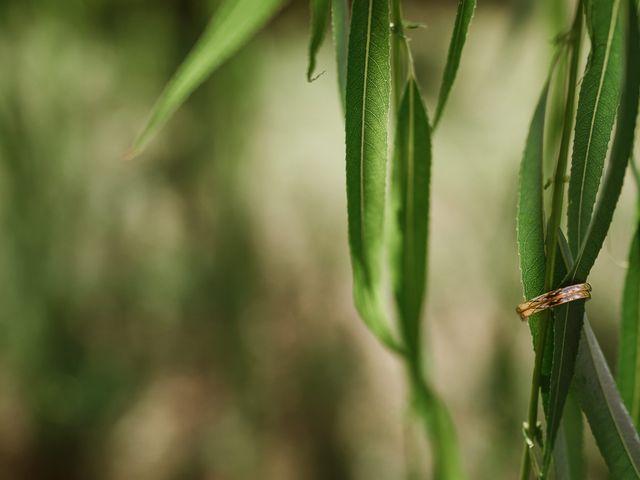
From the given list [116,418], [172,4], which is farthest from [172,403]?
[172,4]

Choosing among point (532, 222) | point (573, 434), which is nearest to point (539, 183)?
point (532, 222)

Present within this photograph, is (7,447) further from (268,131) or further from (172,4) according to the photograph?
(172,4)

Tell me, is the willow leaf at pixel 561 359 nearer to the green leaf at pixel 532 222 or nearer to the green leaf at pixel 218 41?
the green leaf at pixel 532 222

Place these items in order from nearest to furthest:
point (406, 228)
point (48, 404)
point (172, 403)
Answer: point (406, 228) < point (48, 404) < point (172, 403)

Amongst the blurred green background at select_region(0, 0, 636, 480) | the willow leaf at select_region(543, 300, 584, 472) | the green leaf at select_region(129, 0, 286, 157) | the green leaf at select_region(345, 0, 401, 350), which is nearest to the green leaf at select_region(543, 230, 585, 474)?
the willow leaf at select_region(543, 300, 584, 472)

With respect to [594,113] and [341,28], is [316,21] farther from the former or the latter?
[594,113]

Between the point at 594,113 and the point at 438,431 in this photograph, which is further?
the point at 438,431

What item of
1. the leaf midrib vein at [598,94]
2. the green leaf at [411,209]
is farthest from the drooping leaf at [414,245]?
the leaf midrib vein at [598,94]
